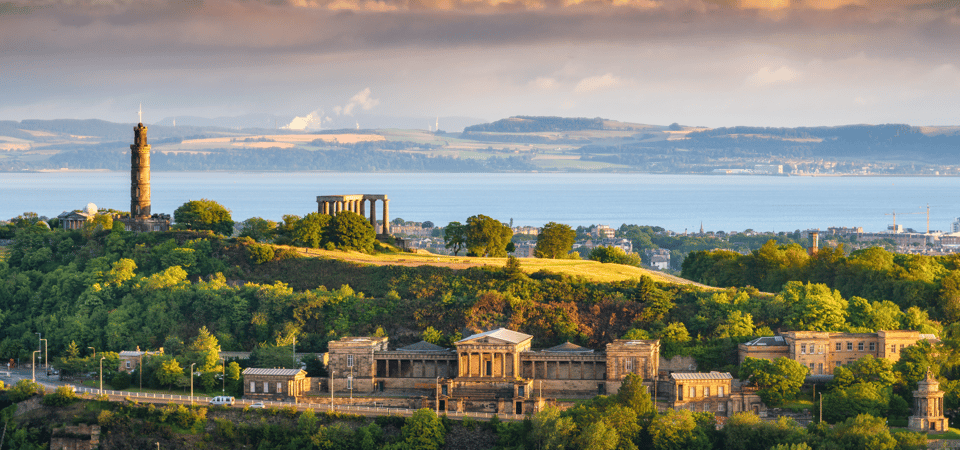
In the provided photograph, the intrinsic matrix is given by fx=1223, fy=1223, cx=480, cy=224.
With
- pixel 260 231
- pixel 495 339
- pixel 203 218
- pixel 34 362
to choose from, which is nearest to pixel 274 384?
pixel 495 339

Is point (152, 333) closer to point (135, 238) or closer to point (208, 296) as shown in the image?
point (208, 296)

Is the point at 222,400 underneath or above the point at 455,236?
→ underneath

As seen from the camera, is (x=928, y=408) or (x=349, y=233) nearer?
(x=928, y=408)

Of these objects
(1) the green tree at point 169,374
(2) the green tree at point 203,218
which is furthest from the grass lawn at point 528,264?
(1) the green tree at point 169,374

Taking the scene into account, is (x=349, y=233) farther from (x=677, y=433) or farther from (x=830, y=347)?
(x=677, y=433)

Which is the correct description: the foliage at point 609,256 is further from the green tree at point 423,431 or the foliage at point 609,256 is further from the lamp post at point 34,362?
the lamp post at point 34,362

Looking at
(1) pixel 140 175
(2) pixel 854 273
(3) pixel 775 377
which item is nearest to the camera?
(3) pixel 775 377

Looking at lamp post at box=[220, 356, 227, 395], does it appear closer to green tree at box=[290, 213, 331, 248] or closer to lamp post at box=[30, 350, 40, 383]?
lamp post at box=[30, 350, 40, 383]

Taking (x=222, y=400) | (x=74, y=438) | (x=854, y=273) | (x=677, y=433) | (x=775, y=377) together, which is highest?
(x=854, y=273)

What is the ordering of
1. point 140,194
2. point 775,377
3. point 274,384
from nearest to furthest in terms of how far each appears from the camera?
point 775,377, point 274,384, point 140,194
